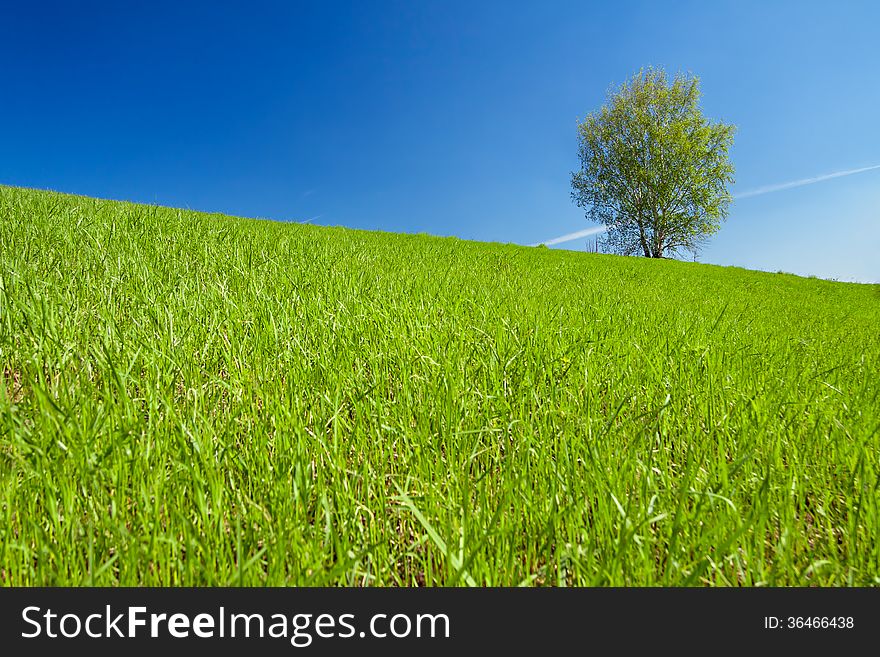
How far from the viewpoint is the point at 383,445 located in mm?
1798

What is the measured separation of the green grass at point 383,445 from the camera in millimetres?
1225

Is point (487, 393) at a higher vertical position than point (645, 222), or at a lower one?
lower

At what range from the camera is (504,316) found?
12.4ft

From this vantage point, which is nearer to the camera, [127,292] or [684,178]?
[127,292]

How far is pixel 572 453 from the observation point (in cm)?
167

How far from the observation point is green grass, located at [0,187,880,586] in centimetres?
122

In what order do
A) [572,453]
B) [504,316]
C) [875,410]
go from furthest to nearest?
1. [504,316]
2. [875,410]
3. [572,453]

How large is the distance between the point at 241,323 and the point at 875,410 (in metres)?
3.91

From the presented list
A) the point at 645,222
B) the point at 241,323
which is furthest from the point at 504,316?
the point at 645,222

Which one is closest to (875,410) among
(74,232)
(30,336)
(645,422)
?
(645,422)
